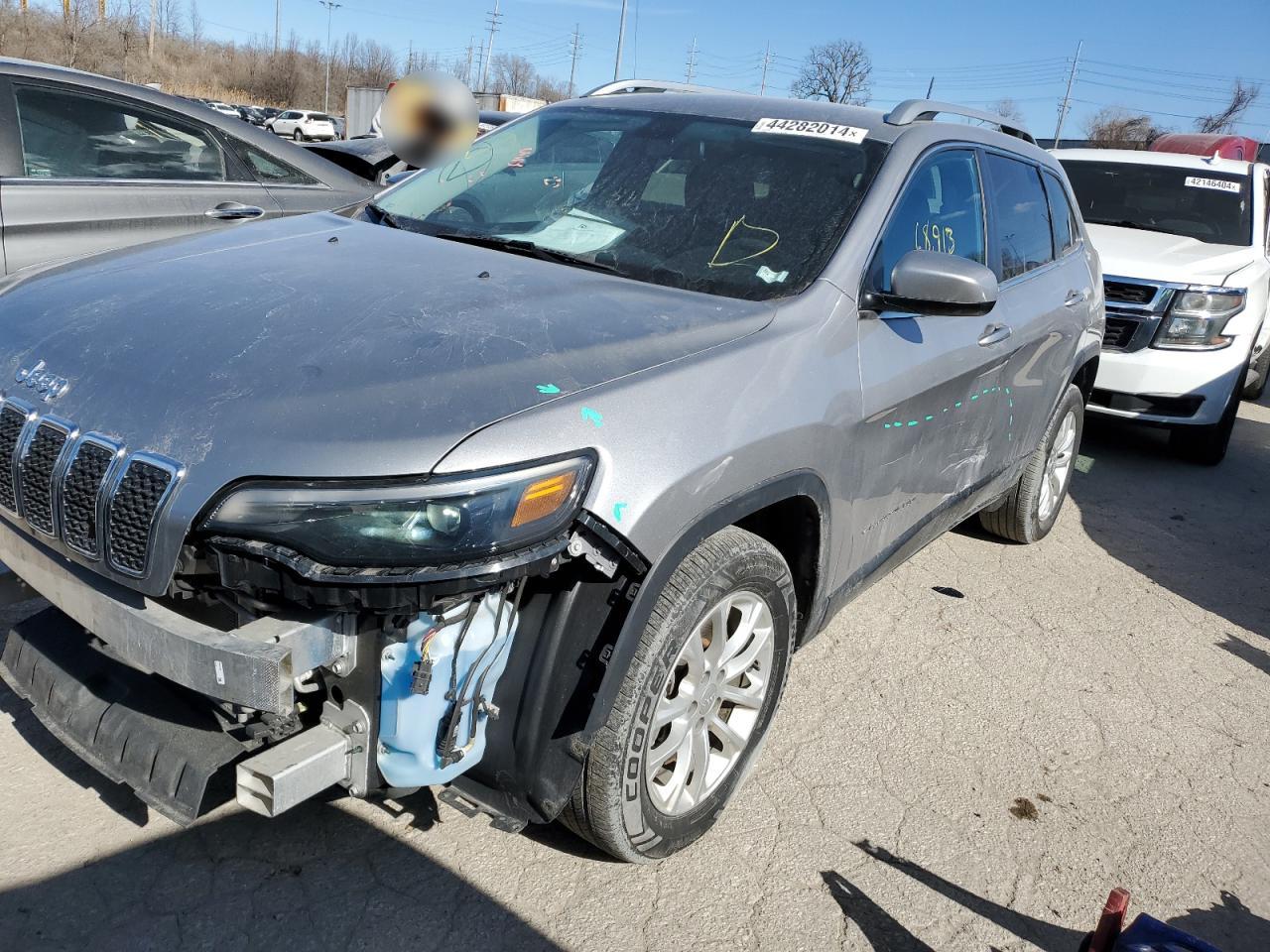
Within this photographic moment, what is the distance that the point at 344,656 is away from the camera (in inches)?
76.2

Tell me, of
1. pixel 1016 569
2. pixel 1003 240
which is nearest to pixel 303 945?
pixel 1003 240

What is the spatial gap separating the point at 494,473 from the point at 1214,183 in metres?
7.72

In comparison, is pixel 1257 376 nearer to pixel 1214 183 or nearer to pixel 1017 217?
pixel 1214 183

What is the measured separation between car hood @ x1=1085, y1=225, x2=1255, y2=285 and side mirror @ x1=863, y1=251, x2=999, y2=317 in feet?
13.7

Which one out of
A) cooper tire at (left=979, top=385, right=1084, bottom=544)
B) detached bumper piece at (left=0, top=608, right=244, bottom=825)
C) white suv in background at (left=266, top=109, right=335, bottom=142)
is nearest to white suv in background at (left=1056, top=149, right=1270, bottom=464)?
cooper tire at (left=979, top=385, right=1084, bottom=544)

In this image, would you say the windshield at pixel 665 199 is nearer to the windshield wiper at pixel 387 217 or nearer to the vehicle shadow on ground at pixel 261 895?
the windshield wiper at pixel 387 217

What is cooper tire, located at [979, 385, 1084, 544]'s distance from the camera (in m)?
4.70

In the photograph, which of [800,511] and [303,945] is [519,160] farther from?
[303,945]

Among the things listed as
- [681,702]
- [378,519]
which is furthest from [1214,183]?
[378,519]

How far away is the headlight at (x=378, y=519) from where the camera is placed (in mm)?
1812

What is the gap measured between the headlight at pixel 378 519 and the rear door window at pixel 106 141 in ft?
11.7

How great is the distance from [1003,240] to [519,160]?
1818 millimetres

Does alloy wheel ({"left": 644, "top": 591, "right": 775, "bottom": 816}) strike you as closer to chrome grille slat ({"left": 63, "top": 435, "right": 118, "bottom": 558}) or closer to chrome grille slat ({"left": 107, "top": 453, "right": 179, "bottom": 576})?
chrome grille slat ({"left": 107, "top": 453, "right": 179, "bottom": 576})

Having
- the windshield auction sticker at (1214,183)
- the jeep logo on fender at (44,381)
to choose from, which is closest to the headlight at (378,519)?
the jeep logo on fender at (44,381)
